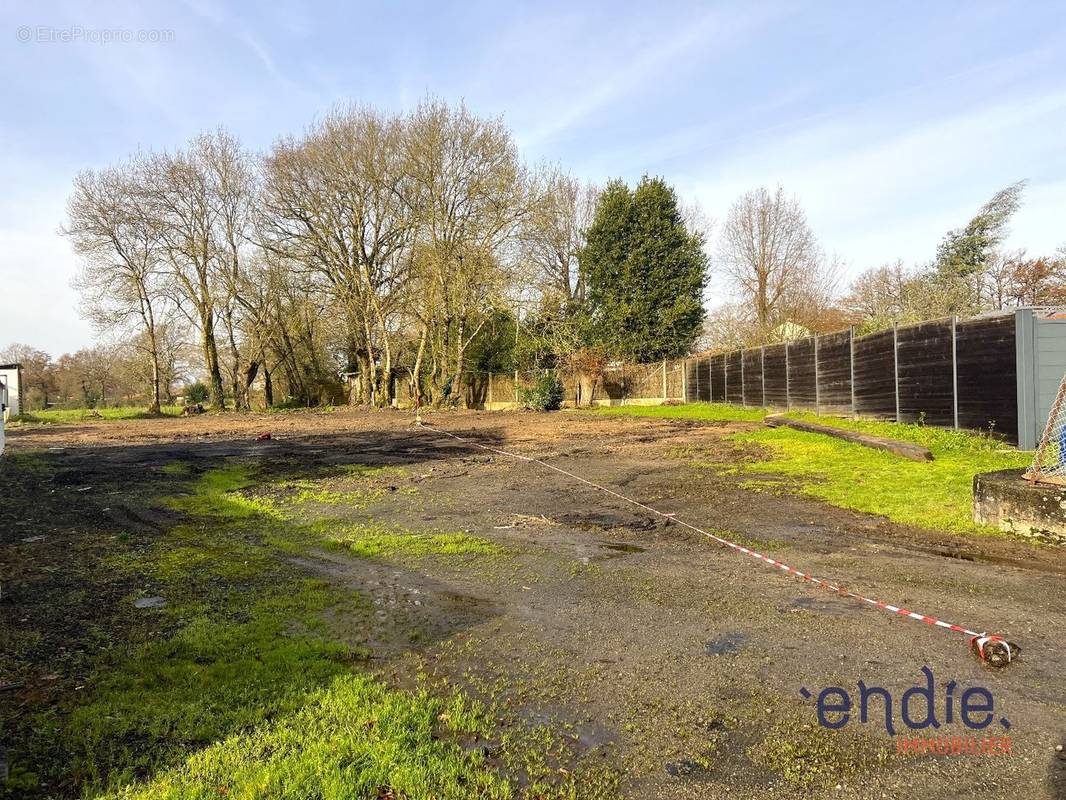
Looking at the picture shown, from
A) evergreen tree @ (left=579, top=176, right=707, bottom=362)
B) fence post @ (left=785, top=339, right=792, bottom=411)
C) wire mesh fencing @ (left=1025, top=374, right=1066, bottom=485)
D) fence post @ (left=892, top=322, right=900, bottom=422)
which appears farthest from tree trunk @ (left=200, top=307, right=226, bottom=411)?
wire mesh fencing @ (left=1025, top=374, right=1066, bottom=485)

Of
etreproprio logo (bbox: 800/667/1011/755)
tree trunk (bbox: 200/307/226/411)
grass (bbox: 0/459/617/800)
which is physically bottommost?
etreproprio logo (bbox: 800/667/1011/755)

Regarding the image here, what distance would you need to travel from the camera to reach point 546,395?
27438 millimetres

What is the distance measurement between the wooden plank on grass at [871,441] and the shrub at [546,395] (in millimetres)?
13814

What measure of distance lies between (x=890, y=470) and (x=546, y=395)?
19445mm

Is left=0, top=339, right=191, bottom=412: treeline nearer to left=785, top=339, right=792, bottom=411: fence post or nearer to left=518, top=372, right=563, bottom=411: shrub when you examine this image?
left=518, top=372, right=563, bottom=411: shrub

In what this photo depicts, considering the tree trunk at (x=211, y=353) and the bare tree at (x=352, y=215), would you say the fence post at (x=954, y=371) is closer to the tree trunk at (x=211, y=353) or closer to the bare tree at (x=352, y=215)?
the bare tree at (x=352, y=215)

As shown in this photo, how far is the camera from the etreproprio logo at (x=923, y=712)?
2393 mm

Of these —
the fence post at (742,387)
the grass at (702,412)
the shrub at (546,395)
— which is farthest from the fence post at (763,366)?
the shrub at (546,395)

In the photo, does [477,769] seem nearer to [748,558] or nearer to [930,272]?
[748,558]

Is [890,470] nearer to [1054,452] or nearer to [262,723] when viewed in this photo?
[1054,452]

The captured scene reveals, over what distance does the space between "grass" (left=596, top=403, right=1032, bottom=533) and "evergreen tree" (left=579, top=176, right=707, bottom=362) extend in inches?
648

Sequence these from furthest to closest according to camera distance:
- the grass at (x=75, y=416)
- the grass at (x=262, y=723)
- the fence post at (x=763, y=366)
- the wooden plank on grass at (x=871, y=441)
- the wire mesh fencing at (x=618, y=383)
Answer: the wire mesh fencing at (x=618, y=383), the grass at (x=75, y=416), the fence post at (x=763, y=366), the wooden plank on grass at (x=871, y=441), the grass at (x=262, y=723)

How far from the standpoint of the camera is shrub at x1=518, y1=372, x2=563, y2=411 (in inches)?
1081

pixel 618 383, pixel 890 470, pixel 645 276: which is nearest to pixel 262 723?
pixel 890 470
